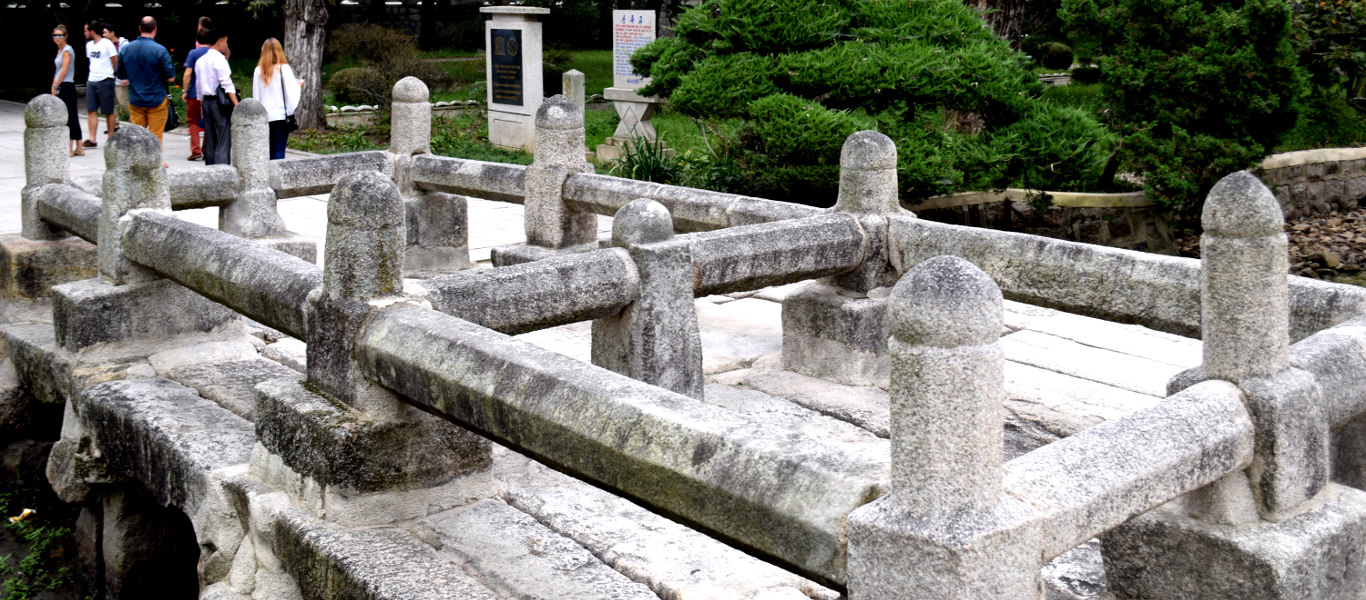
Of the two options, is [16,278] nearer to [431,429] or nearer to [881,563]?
[431,429]

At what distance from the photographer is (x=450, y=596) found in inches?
128

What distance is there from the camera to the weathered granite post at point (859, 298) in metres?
5.45

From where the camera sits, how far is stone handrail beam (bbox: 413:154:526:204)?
25.2 feet

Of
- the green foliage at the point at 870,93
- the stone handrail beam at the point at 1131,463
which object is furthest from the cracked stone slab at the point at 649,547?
the green foliage at the point at 870,93

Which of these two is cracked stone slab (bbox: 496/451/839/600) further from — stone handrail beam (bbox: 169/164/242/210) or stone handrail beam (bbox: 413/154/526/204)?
stone handrail beam (bbox: 169/164/242/210)

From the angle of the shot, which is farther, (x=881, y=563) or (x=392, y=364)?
(x=392, y=364)

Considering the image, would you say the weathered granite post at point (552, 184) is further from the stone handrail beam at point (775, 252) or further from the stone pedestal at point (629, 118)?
the stone pedestal at point (629, 118)

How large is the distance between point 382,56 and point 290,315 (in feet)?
59.9

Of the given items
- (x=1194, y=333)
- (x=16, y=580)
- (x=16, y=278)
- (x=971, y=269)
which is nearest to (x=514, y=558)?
(x=971, y=269)

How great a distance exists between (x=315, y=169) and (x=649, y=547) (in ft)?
16.5

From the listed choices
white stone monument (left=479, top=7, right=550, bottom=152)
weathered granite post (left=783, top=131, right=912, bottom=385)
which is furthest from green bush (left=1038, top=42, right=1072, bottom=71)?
weathered granite post (left=783, top=131, right=912, bottom=385)

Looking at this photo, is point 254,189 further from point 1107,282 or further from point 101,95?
point 101,95

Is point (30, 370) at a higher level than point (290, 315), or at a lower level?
lower

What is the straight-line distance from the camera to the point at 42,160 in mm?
6301
